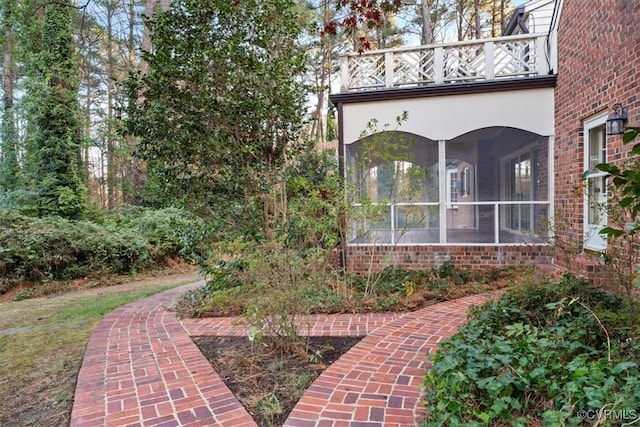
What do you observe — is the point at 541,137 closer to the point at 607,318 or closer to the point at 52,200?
the point at 607,318

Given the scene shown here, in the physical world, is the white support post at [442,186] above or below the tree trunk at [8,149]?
below

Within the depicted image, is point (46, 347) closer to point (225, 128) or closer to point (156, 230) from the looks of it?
point (225, 128)

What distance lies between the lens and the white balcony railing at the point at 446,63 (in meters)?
7.09

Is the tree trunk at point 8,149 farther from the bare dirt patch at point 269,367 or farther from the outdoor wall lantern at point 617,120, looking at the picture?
the outdoor wall lantern at point 617,120

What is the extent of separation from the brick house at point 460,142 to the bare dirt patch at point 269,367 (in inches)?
103

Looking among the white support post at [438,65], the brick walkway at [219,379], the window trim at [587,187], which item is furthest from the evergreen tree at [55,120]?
the window trim at [587,187]

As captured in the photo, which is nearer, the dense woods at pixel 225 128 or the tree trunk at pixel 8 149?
the dense woods at pixel 225 128

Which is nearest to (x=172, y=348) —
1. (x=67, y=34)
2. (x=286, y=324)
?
(x=286, y=324)

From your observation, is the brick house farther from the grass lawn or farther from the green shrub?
the green shrub

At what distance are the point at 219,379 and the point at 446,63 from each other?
674 centimetres

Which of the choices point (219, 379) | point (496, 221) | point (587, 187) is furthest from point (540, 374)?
point (496, 221)

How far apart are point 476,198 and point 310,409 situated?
6.56 m

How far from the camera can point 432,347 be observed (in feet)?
12.3

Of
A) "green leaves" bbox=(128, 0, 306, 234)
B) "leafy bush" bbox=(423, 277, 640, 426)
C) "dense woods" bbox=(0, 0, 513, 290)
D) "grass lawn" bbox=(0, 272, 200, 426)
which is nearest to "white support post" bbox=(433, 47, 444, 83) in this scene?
"dense woods" bbox=(0, 0, 513, 290)
